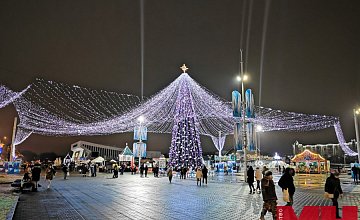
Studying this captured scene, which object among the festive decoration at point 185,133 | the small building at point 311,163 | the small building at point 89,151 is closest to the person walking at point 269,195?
the festive decoration at point 185,133

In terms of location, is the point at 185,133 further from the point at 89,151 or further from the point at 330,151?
the point at 330,151

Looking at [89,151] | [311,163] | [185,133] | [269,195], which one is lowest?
[311,163]

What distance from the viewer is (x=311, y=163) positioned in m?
35.5

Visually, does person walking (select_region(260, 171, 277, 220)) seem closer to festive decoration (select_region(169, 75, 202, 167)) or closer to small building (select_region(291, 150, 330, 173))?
festive decoration (select_region(169, 75, 202, 167))

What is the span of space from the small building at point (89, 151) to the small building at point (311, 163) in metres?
37.9

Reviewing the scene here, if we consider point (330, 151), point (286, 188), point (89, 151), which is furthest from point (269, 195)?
point (330, 151)

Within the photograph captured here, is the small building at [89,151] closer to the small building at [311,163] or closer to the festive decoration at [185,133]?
the festive decoration at [185,133]

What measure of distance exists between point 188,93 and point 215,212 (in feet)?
64.8

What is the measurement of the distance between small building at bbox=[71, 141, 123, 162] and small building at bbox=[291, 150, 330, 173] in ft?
124

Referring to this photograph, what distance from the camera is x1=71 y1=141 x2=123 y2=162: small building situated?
200ft

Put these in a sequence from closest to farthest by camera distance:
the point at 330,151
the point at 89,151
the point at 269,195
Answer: the point at 269,195
the point at 89,151
the point at 330,151

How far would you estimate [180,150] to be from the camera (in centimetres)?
3048

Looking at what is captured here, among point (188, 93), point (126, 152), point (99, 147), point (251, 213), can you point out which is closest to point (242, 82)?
point (188, 93)

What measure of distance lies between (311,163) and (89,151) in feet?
149
